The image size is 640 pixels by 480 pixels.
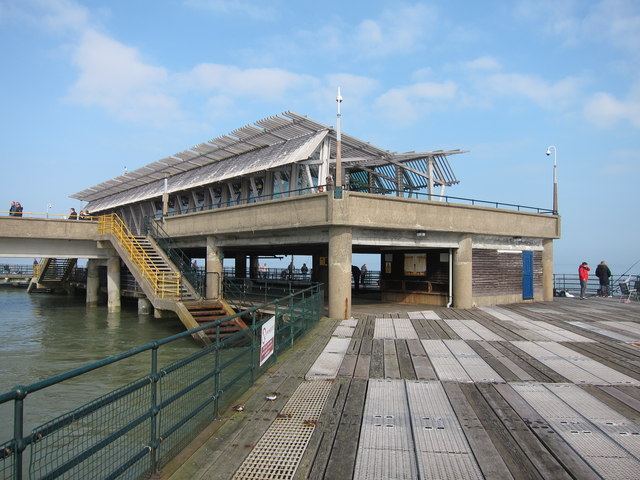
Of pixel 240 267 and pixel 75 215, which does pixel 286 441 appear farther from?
pixel 240 267

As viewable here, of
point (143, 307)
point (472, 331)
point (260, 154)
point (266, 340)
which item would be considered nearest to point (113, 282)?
point (143, 307)

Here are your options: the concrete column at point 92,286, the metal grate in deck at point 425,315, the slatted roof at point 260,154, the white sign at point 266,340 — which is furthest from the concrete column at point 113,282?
the white sign at point 266,340

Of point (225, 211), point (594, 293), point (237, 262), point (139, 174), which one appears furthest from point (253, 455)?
point (139, 174)

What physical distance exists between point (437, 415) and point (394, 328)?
7.23m

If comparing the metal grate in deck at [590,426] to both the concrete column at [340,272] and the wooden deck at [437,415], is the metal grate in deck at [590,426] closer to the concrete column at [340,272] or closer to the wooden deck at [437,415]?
the wooden deck at [437,415]

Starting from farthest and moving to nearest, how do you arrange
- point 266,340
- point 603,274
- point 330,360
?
point 603,274
point 330,360
point 266,340

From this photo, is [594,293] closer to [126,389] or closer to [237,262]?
[237,262]

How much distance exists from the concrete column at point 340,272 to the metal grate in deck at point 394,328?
1.30 meters

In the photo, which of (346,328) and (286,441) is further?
(346,328)

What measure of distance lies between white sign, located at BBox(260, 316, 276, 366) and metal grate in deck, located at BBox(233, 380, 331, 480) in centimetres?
101

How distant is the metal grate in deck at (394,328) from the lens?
1192 cm

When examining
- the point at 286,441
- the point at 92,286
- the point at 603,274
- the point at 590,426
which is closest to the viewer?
the point at 286,441

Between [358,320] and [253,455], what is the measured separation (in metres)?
10.3

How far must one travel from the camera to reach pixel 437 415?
591cm
